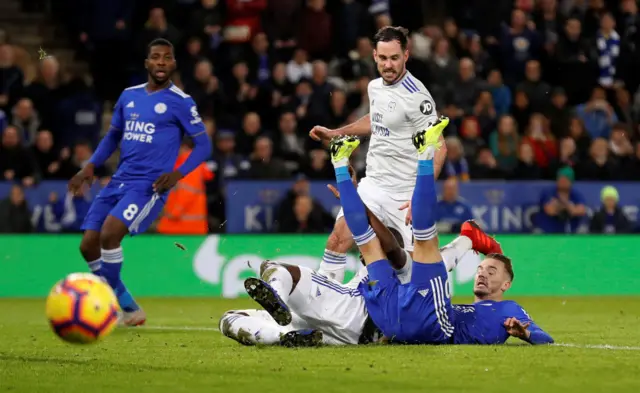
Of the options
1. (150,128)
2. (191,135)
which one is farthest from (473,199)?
(150,128)

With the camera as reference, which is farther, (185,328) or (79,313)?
(185,328)

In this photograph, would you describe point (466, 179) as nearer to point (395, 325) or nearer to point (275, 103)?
point (275, 103)

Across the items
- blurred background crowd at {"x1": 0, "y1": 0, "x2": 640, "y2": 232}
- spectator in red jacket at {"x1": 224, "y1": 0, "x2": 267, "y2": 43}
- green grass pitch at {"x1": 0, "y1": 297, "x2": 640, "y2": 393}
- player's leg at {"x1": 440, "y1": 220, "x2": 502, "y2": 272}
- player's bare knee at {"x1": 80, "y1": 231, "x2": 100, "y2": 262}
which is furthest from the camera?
spectator in red jacket at {"x1": 224, "y1": 0, "x2": 267, "y2": 43}

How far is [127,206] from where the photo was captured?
10.3 metres

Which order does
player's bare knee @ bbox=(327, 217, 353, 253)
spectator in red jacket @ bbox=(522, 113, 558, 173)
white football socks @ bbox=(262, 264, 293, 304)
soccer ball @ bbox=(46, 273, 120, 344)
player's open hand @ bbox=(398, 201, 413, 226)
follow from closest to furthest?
soccer ball @ bbox=(46, 273, 120, 344)
white football socks @ bbox=(262, 264, 293, 304)
player's open hand @ bbox=(398, 201, 413, 226)
player's bare knee @ bbox=(327, 217, 353, 253)
spectator in red jacket @ bbox=(522, 113, 558, 173)

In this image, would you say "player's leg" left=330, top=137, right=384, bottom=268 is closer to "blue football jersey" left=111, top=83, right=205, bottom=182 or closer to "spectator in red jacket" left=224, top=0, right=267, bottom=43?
"blue football jersey" left=111, top=83, right=205, bottom=182

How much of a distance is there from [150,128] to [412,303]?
12.3 feet

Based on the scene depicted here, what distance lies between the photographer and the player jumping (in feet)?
29.9

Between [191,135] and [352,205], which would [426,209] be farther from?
[191,135]

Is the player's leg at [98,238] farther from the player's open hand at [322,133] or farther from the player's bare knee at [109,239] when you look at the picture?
the player's open hand at [322,133]

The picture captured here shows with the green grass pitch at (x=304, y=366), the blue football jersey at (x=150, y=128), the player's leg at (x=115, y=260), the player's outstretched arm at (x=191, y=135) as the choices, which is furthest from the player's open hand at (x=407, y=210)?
the player's leg at (x=115, y=260)

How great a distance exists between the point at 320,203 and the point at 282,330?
23.0 feet

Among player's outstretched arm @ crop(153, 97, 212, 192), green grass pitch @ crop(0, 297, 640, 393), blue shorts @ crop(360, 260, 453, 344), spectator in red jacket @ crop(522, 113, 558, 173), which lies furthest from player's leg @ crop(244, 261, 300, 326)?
spectator in red jacket @ crop(522, 113, 558, 173)

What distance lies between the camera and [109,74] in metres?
16.7
